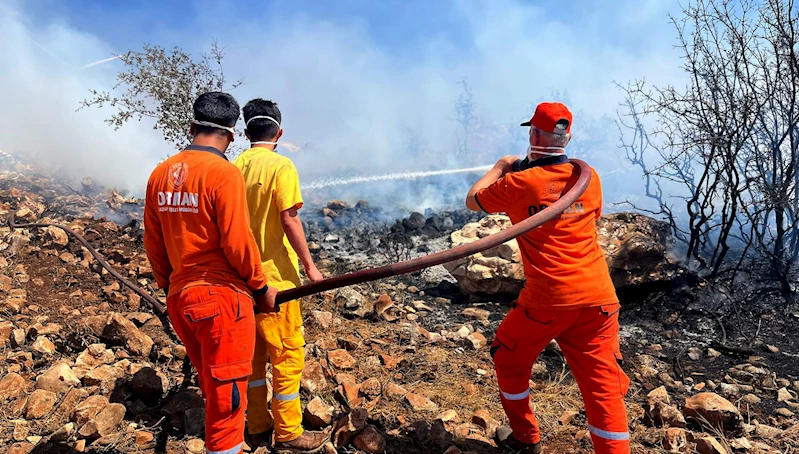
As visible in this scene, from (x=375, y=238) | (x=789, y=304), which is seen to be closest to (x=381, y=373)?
(x=789, y=304)

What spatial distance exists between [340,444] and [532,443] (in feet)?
3.70

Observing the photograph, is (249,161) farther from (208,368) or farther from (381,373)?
(381,373)

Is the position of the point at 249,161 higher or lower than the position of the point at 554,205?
higher

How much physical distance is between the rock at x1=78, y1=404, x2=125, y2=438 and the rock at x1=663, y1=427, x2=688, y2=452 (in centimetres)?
331

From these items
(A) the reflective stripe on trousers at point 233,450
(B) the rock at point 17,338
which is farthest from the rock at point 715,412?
(B) the rock at point 17,338

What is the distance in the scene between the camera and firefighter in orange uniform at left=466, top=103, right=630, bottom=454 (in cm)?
253

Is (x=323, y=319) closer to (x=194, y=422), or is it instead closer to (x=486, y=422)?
(x=194, y=422)

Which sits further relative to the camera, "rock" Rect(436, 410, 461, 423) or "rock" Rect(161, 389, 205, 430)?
"rock" Rect(436, 410, 461, 423)

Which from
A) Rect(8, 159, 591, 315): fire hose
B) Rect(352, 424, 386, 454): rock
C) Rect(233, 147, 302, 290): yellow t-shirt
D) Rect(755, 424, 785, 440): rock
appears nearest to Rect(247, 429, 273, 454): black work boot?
Rect(352, 424, 386, 454): rock

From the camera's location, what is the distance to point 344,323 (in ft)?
17.6

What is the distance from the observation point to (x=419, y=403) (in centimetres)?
352

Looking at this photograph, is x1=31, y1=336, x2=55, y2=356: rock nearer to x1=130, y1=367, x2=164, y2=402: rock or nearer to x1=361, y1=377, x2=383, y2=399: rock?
x1=130, y1=367, x2=164, y2=402: rock

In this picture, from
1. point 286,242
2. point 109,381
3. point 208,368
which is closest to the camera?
point 208,368

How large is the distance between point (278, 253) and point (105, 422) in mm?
1456
